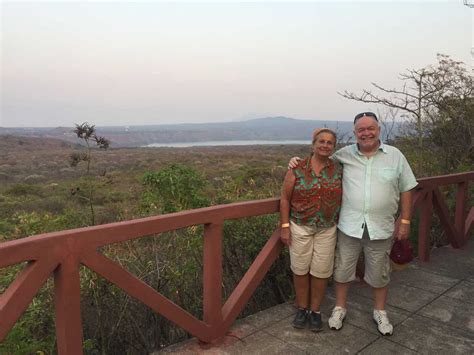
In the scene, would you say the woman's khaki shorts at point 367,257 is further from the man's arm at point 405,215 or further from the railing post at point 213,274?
the railing post at point 213,274

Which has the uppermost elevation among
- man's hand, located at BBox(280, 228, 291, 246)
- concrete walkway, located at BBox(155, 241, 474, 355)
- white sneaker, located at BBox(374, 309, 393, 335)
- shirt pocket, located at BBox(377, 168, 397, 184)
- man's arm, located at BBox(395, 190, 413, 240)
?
shirt pocket, located at BBox(377, 168, 397, 184)

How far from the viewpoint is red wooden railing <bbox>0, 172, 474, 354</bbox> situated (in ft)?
6.15

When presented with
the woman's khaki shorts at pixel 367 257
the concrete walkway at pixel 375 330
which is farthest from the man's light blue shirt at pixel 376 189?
the concrete walkway at pixel 375 330

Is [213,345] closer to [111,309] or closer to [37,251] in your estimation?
[111,309]

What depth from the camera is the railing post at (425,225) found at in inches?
178

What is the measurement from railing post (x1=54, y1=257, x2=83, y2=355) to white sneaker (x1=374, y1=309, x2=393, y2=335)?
7.17 ft

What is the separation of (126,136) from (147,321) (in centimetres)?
16486

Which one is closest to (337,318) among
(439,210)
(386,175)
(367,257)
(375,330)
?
(375,330)

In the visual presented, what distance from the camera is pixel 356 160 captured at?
292 centimetres

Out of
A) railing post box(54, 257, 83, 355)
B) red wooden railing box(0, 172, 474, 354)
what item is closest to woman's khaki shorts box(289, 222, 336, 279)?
red wooden railing box(0, 172, 474, 354)

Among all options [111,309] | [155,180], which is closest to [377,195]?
[111,309]

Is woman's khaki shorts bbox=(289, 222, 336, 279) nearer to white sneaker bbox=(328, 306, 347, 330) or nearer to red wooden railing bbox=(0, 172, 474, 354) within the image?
red wooden railing bbox=(0, 172, 474, 354)

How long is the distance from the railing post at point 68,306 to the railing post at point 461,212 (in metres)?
4.84

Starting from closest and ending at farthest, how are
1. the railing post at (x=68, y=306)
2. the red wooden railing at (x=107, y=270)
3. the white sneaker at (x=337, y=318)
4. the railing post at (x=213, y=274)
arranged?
1. the red wooden railing at (x=107, y=270)
2. the railing post at (x=68, y=306)
3. the railing post at (x=213, y=274)
4. the white sneaker at (x=337, y=318)
